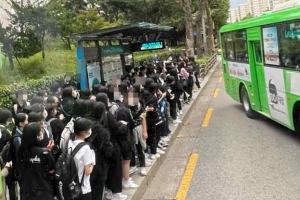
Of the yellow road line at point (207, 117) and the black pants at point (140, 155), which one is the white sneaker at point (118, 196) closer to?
the black pants at point (140, 155)

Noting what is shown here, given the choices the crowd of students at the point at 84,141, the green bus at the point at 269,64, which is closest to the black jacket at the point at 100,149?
the crowd of students at the point at 84,141

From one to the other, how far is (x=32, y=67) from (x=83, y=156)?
16.6m

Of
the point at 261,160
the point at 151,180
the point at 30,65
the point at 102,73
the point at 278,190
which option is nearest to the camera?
the point at 278,190

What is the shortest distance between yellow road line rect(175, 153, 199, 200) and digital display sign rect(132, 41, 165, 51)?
6540 millimetres

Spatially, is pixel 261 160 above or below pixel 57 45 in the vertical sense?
below

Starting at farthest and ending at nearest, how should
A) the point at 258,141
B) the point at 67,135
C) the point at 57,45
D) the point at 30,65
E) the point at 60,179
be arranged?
the point at 57,45 → the point at 30,65 → the point at 258,141 → the point at 67,135 → the point at 60,179

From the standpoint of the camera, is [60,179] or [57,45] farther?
[57,45]

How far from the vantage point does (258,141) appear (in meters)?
8.21

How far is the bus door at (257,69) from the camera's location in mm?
9227

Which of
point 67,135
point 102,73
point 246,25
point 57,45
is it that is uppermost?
point 57,45

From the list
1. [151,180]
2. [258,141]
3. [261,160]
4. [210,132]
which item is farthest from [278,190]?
[210,132]

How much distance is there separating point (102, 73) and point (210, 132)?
3.63m

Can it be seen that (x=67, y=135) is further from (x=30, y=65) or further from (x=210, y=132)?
(x=30, y=65)

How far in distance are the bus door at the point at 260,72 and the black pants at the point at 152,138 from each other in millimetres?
3732
